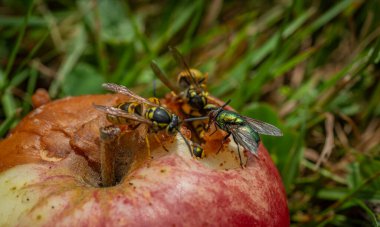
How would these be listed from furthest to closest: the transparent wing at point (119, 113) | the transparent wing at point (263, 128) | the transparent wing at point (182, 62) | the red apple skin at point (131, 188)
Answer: the transparent wing at point (182, 62) → the transparent wing at point (263, 128) → the transparent wing at point (119, 113) → the red apple skin at point (131, 188)

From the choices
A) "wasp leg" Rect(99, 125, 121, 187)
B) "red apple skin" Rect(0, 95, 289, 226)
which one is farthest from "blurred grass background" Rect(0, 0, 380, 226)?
"wasp leg" Rect(99, 125, 121, 187)

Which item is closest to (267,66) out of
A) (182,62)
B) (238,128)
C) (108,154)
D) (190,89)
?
(182,62)

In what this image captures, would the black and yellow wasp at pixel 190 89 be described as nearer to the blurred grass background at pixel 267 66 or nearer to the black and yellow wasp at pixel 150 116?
the black and yellow wasp at pixel 150 116

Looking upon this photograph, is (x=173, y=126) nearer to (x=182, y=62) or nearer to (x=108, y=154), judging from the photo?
(x=108, y=154)

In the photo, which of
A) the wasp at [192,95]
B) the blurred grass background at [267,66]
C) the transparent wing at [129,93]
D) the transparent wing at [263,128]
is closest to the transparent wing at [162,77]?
the wasp at [192,95]

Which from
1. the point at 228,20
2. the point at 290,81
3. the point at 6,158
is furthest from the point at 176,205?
the point at 228,20
